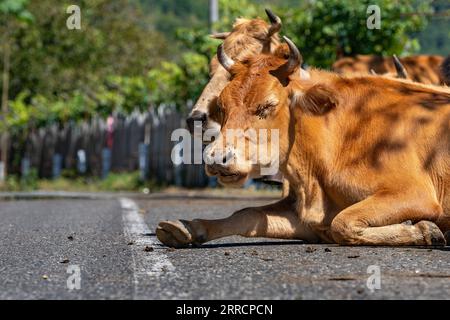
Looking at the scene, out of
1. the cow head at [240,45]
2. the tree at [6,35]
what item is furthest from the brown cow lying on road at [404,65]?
the tree at [6,35]

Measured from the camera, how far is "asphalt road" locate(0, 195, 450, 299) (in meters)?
5.02

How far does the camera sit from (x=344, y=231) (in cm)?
719

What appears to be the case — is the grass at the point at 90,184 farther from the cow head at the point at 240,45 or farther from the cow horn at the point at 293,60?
the cow horn at the point at 293,60

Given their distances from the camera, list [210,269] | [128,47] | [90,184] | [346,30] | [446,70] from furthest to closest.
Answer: [128,47] → [90,184] → [346,30] → [446,70] → [210,269]

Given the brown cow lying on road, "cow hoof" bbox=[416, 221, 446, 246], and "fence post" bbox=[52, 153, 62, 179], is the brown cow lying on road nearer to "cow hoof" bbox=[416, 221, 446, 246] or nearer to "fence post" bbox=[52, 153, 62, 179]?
"cow hoof" bbox=[416, 221, 446, 246]

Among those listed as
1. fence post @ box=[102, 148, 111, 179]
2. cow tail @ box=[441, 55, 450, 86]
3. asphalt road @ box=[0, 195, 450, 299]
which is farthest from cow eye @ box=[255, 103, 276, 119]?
fence post @ box=[102, 148, 111, 179]

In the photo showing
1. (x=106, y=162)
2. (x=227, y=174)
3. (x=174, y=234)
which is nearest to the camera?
(x=227, y=174)

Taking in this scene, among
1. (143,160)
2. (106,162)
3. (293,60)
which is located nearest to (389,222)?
(293,60)

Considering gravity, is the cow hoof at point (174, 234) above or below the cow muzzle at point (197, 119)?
below

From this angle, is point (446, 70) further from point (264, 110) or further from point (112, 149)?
point (112, 149)

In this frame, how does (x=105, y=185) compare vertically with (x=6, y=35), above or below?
below

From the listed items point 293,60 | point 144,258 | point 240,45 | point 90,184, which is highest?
point 240,45

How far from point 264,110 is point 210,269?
6.81 ft

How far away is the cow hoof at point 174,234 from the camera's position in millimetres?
7332
